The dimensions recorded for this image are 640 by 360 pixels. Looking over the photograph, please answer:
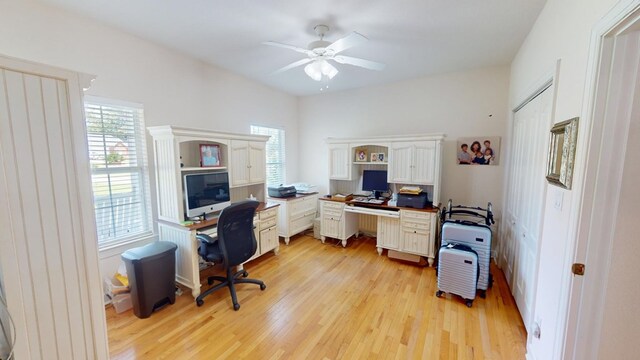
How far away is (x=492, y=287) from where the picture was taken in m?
2.70

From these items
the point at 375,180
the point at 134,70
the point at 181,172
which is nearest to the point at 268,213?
the point at 181,172

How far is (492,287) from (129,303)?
383cm

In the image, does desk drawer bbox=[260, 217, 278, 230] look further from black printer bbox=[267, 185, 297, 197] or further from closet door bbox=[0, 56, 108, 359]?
closet door bbox=[0, 56, 108, 359]

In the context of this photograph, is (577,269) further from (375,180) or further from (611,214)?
(375,180)

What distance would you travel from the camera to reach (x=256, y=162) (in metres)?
3.47

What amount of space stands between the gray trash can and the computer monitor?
285 cm

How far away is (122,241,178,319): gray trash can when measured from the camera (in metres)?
2.15

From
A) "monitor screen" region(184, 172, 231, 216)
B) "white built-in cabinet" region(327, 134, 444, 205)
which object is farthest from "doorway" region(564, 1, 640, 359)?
"monitor screen" region(184, 172, 231, 216)

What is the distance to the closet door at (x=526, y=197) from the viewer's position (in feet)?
6.09

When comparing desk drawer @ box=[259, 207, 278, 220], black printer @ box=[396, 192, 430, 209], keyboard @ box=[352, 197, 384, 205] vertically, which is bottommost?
desk drawer @ box=[259, 207, 278, 220]

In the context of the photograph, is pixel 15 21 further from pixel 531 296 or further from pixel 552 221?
pixel 531 296

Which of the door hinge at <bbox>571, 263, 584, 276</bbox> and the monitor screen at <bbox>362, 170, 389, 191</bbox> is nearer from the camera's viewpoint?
the door hinge at <bbox>571, 263, 584, 276</bbox>

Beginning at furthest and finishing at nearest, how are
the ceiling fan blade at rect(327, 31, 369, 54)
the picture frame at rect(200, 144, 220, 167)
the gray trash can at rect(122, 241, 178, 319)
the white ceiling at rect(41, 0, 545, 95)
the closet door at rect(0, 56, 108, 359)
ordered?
the picture frame at rect(200, 144, 220, 167) < the gray trash can at rect(122, 241, 178, 319) < the white ceiling at rect(41, 0, 545, 95) < the ceiling fan blade at rect(327, 31, 369, 54) < the closet door at rect(0, 56, 108, 359)

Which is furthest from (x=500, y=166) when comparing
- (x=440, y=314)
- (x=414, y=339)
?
(x=414, y=339)
